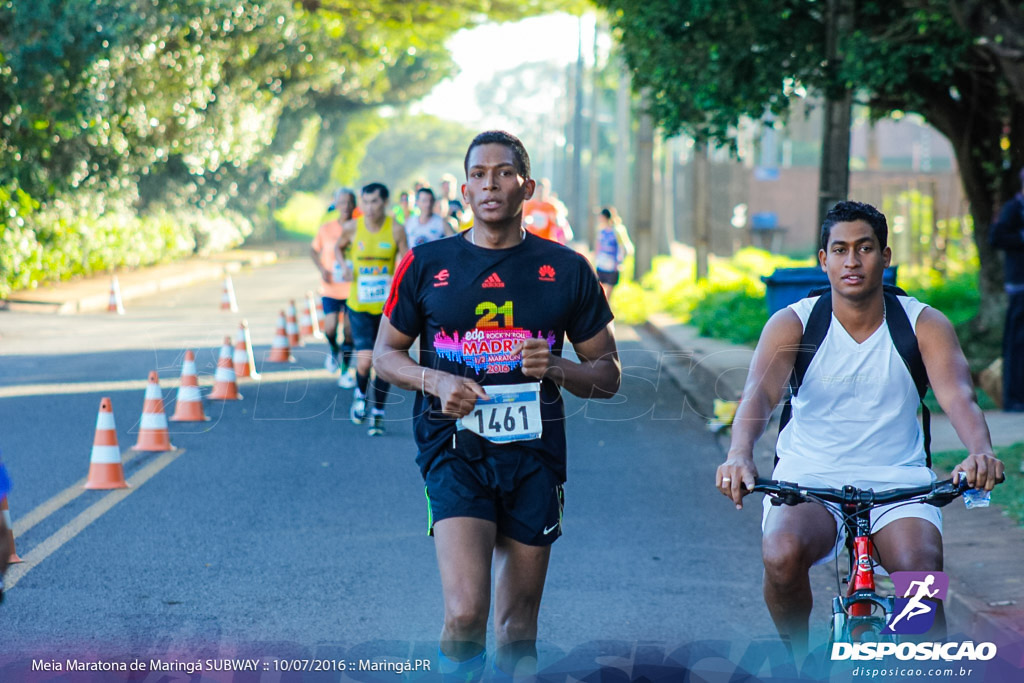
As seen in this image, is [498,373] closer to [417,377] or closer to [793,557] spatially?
[417,377]

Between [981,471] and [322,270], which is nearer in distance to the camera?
[981,471]

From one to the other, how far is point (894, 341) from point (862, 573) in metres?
0.85

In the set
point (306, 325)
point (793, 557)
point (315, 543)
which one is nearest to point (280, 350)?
point (306, 325)

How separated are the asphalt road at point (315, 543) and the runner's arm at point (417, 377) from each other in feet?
4.56

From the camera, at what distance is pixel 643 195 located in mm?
27656

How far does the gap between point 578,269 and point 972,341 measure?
12285mm

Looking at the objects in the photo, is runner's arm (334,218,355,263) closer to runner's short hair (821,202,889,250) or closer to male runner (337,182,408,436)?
male runner (337,182,408,436)

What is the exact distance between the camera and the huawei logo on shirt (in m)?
4.44

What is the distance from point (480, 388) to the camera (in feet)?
13.9

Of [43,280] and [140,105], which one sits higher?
[140,105]

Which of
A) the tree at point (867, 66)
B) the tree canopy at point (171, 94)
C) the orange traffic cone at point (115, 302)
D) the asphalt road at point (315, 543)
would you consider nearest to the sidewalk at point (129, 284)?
the orange traffic cone at point (115, 302)

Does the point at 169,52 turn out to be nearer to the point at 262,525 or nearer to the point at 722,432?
the point at 722,432

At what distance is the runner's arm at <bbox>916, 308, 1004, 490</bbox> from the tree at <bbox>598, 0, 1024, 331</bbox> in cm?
722

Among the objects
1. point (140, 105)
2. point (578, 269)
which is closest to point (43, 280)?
point (140, 105)
